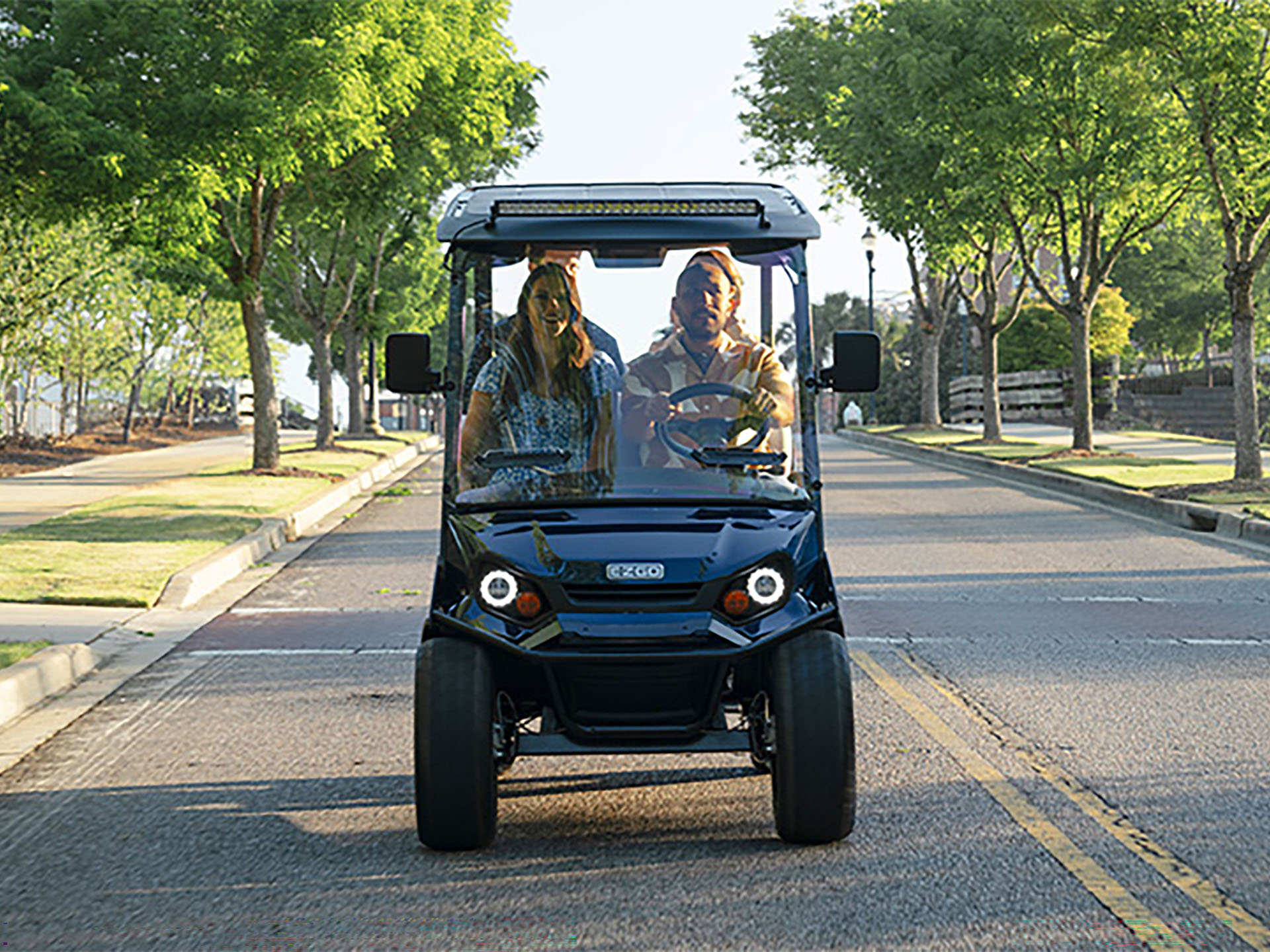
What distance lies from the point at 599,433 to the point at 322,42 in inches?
592

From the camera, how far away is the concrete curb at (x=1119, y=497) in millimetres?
17594

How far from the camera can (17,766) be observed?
24.3 ft

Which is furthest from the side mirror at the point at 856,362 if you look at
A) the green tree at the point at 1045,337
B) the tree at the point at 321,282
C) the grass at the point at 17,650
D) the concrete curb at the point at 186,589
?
the green tree at the point at 1045,337

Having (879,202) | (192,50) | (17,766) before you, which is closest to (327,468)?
(192,50)

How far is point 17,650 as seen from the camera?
948 centimetres

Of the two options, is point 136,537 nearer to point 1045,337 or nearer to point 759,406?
point 759,406

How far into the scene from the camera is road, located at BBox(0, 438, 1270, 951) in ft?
16.5

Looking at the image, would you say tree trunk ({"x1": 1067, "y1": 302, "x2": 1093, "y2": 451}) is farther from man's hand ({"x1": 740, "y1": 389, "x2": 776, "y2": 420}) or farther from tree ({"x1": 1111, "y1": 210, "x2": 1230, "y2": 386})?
tree ({"x1": 1111, "y1": 210, "x2": 1230, "y2": 386})

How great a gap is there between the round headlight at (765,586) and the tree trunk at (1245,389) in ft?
54.2

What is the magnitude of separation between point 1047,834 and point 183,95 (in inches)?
656

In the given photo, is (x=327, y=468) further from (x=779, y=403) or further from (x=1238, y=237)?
(x=779, y=403)

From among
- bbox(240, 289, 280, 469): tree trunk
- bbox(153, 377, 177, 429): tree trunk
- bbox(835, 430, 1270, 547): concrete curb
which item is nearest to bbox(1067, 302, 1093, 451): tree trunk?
bbox(835, 430, 1270, 547): concrete curb

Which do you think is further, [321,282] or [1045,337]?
[1045,337]

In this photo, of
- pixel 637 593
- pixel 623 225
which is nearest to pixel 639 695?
pixel 637 593
